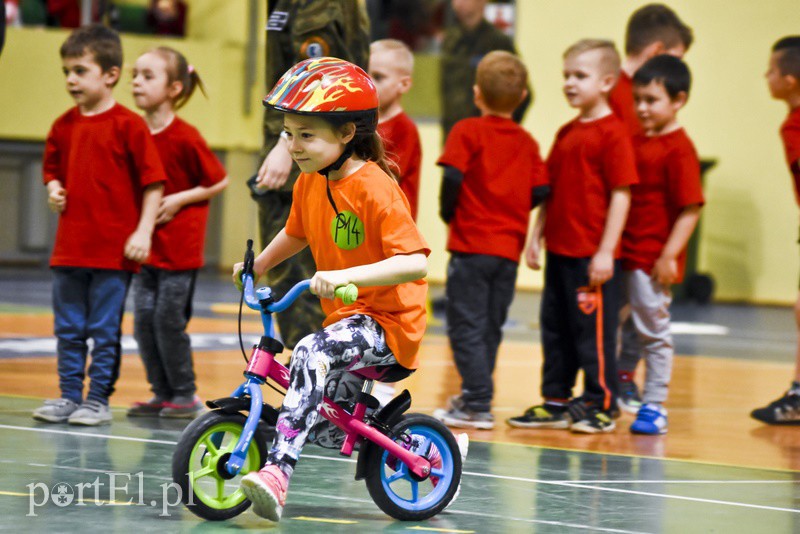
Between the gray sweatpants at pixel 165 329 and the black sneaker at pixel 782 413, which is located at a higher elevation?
the gray sweatpants at pixel 165 329

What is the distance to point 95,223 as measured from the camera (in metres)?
5.42

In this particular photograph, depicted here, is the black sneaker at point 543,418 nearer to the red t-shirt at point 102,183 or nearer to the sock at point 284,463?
the red t-shirt at point 102,183

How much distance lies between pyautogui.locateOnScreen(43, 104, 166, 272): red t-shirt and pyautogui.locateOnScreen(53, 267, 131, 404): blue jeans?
0.07 meters

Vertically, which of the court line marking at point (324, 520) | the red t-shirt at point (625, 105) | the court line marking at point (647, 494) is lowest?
the court line marking at point (647, 494)

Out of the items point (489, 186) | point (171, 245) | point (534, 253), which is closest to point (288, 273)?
point (171, 245)

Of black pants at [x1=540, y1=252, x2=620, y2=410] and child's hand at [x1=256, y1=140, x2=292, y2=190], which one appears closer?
child's hand at [x1=256, y1=140, x2=292, y2=190]

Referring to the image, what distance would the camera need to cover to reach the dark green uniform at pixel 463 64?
11.5 metres

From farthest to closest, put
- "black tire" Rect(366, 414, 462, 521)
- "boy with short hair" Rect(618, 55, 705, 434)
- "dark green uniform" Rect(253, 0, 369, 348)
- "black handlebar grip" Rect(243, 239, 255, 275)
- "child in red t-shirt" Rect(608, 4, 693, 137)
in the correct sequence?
1. "child in red t-shirt" Rect(608, 4, 693, 137)
2. "boy with short hair" Rect(618, 55, 705, 434)
3. "dark green uniform" Rect(253, 0, 369, 348)
4. "black tire" Rect(366, 414, 462, 521)
5. "black handlebar grip" Rect(243, 239, 255, 275)

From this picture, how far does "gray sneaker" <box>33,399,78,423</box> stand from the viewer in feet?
Result: 17.7

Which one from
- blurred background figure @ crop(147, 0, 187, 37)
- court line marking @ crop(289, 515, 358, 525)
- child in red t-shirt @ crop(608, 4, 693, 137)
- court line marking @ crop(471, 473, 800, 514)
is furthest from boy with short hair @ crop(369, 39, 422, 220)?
blurred background figure @ crop(147, 0, 187, 37)

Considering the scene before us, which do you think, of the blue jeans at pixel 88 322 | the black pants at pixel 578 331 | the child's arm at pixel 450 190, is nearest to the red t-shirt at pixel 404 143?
the child's arm at pixel 450 190

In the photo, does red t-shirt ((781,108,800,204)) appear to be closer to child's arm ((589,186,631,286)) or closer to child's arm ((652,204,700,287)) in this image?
child's arm ((652,204,700,287))

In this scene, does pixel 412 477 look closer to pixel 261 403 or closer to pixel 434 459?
pixel 434 459

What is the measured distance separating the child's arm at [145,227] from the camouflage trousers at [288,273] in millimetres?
432
